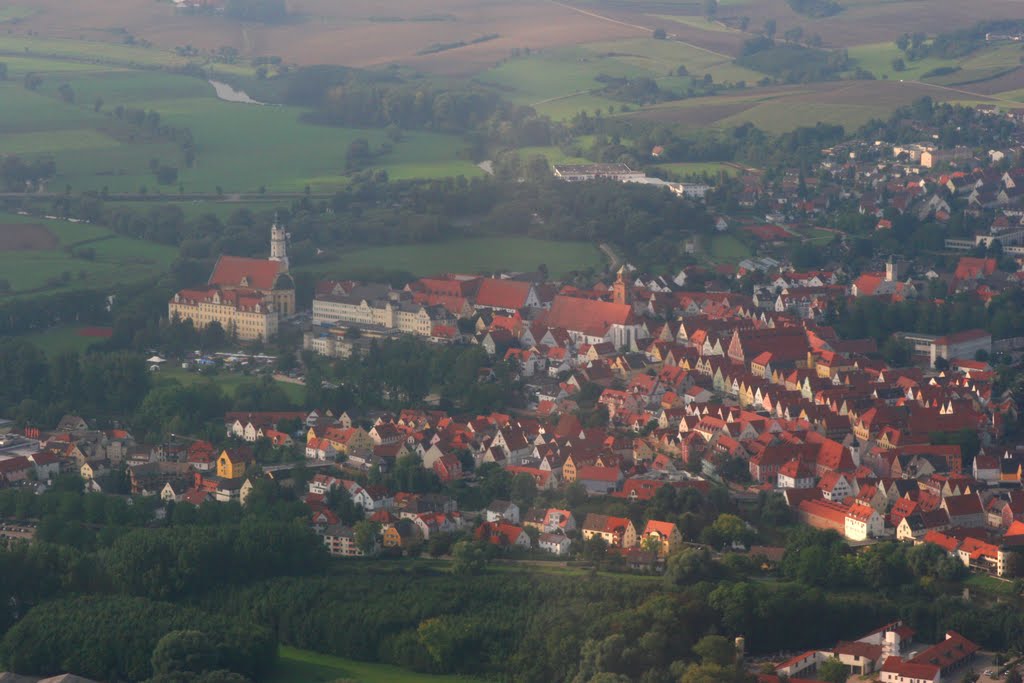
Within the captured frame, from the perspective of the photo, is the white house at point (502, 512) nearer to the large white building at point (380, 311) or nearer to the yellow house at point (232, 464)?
the yellow house at point (232, 464)

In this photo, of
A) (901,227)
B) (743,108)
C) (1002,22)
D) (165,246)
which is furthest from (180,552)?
(1002,22)

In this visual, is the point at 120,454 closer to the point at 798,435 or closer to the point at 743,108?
the point at 798,435

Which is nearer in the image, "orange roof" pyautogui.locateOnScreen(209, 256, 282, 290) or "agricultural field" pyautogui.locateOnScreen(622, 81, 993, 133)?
"orange roof" pyautogui.locateOnScreen(209, 256, 282, 290)

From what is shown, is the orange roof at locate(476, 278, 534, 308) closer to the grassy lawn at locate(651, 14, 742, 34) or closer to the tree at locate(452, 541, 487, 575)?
the tree at locate(452, 541, 487, 575)

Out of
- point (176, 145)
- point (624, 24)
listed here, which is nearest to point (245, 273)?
point (176, 145)

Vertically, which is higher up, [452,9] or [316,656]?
[452,9]

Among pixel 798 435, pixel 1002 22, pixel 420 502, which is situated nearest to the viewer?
pixel 420 502

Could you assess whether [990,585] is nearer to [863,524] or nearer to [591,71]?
[863,524]

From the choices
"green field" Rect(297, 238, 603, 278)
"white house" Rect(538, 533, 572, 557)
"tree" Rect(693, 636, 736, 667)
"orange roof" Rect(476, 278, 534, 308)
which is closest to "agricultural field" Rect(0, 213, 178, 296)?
"green field" Rect(297, 238, 603, 278)
